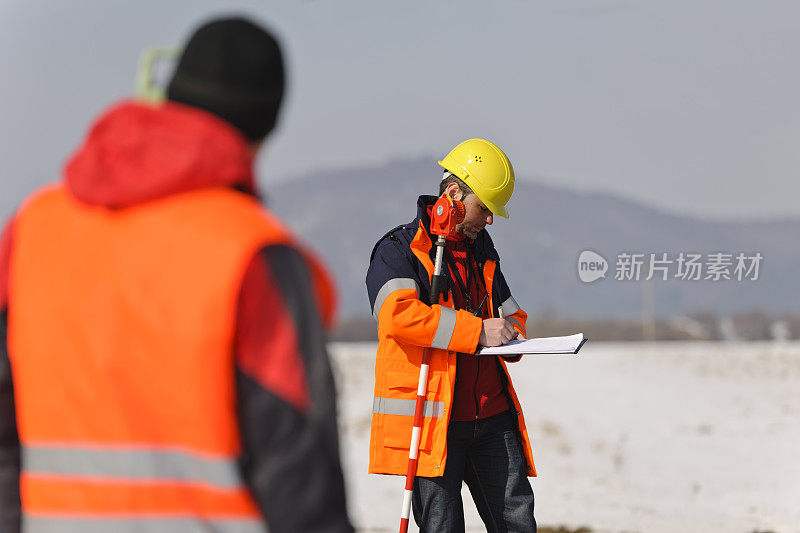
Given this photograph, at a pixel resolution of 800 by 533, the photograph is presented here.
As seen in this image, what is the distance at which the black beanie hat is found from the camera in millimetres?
1876

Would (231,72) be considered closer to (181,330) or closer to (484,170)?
(181,330)

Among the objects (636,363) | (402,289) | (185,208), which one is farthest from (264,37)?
(636,363)

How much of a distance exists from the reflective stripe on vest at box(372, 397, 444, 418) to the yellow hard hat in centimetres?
81

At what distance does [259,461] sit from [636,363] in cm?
2093

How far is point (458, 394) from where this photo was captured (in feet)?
14.3

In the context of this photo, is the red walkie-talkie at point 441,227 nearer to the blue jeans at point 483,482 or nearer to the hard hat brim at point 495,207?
the hard hat brim at point 495,207

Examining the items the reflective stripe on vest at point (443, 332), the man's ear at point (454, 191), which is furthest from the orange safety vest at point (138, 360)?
the man's ear at point (454, 191)

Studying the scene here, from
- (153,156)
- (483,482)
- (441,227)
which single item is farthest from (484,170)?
(153,156)

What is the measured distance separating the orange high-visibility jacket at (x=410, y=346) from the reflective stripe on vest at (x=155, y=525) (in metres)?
2.40

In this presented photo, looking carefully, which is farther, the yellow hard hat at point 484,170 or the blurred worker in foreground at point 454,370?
the yellow hard hat at point 484,170

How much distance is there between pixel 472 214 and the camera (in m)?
4.48

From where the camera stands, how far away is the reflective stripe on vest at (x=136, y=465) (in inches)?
69.0

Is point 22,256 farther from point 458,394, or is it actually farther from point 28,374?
point 458,394

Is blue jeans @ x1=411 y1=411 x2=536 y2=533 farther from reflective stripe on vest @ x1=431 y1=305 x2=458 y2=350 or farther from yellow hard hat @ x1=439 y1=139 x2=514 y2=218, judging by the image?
yellow hard hat @ x1=439 y1=139 x2=514 y2=218
